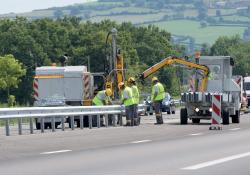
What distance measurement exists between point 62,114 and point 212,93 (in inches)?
259

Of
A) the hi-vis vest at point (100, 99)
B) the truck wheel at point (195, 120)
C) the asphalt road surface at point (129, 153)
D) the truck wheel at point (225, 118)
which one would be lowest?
the truck wheel at point (195, 120)

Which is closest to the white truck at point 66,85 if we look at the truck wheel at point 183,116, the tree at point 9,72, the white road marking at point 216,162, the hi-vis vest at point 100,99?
the hi-vis vest at point 100,99

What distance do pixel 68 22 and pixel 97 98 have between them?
91126mm

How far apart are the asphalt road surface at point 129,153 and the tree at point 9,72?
6443 cm

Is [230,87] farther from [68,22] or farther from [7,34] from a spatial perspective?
[68,22]

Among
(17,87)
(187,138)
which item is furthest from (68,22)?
(187,138)

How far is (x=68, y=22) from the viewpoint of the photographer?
12700cm

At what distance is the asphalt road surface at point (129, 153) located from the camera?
52.2 ft

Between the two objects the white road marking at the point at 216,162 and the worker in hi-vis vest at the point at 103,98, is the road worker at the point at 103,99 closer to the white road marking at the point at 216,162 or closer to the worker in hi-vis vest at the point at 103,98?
the worker in hi-vis vest at the point at 103,98

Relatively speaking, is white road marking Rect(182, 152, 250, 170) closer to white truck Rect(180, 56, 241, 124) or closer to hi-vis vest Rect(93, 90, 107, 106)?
white truck Rect(180, 56, 241, 124)

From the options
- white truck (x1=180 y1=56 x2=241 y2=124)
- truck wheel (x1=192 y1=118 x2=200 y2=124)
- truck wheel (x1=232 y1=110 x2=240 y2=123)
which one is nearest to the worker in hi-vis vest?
white truck (x1=180 y1=56 x2=241 y2=124)

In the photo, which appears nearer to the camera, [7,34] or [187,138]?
[187,138]

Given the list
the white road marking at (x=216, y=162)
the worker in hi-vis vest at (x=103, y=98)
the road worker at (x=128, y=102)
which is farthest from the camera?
the worker in hi-vis vest at (x=103, y=98)

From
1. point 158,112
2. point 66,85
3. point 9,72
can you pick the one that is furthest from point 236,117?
point 9,72
